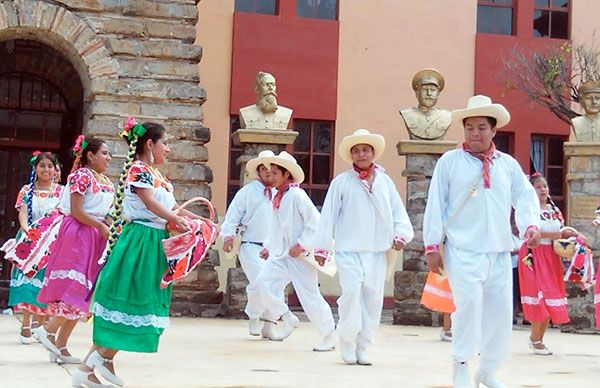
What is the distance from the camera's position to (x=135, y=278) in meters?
7.21

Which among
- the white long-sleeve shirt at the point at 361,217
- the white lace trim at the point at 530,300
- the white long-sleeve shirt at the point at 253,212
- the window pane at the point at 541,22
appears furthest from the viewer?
the window pane at the point at 541,22

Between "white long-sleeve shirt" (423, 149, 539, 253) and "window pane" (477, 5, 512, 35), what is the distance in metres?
13.8

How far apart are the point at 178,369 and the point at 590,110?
341 inches

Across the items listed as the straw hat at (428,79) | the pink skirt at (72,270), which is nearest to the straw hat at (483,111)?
the pink skirt at (72,270)

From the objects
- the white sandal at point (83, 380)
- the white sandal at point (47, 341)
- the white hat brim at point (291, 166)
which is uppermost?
the white hat brim at point (291, 166)

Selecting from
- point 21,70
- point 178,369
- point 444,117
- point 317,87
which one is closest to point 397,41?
point 317,87

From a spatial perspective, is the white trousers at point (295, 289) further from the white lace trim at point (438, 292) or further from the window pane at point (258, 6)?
the window pane at point (258, 6)

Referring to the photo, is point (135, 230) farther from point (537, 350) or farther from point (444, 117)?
point (444, 117)

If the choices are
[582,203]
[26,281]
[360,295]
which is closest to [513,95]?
[582,203]

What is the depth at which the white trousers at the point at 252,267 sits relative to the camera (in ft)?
40.3

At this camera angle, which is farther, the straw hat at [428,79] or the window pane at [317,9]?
the window pane at [317,9]

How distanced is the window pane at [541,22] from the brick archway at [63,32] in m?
9.59

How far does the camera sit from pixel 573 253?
38.7ft

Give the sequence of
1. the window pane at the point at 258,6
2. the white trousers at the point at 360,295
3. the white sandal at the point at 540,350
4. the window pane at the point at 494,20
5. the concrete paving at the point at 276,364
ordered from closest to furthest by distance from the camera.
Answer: the concrete paving at the point at 276,364
the white trousers at the point at 360,295
the white sandal at the point at 540,350
the window pane at the point at 258,6
the window pane at the point at 494,20
